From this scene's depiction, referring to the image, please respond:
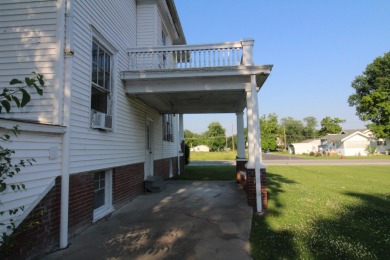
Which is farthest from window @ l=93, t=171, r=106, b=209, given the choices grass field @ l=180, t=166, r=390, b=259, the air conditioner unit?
grass field @ l=180, t=166, r=390, b=259

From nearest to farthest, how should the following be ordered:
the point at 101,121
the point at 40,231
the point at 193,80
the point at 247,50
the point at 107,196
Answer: the point at 40,231
the point at 101,121
the point at 107,196
the point at 247,50
the point at 193,80

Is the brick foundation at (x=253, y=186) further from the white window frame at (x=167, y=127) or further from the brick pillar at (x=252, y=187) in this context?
the white window frame at (x=167, y=127)

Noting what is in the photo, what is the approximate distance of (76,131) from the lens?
15.7 ft

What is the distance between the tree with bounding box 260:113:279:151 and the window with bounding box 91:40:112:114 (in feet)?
206

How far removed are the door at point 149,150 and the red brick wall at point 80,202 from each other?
165 inches

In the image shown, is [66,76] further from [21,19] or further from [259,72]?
[259,72]

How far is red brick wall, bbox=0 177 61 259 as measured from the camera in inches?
132

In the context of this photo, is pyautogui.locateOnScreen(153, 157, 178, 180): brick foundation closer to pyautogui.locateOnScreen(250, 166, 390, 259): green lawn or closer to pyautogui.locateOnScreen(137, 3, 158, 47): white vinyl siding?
pyautogui.locateOnScreen(137, 3, 158, 47): white vinyl siding

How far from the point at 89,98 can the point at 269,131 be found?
70.3m

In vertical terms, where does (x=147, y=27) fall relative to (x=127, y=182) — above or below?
above

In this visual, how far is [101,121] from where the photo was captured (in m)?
5.77

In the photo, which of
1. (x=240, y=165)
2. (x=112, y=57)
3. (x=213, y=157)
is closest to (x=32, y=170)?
(x=112, y=57)

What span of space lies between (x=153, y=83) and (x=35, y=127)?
4.10 meters

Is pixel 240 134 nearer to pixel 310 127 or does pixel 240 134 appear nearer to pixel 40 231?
pixel 40 231
